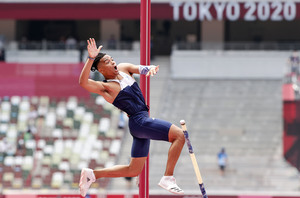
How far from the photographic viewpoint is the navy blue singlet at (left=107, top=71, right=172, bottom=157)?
728 cm

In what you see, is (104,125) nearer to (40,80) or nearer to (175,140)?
(40,80)

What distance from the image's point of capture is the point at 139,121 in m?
7.33

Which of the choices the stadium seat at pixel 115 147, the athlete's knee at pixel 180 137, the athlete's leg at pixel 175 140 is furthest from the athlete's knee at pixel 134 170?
the stadium seat at pixel 115 147

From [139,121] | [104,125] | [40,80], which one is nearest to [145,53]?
[139,121]

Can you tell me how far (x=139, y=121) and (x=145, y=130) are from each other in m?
0.10

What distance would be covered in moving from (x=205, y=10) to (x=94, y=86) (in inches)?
797

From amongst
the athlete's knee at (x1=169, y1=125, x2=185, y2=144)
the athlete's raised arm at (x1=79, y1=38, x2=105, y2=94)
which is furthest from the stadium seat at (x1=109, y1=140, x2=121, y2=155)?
the athlete's raised arm at (x1=79, y1=38, x2=105, y2=94)

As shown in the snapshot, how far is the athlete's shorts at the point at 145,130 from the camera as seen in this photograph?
286 inches

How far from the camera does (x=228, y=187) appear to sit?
2030 centimetres

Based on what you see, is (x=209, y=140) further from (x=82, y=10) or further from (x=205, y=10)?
(x=82, y=10)

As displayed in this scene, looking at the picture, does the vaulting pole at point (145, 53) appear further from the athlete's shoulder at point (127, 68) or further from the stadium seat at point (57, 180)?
the stadium seat at point (57, 180)

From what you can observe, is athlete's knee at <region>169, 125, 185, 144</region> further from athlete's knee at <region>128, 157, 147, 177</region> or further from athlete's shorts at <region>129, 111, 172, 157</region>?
athlete's knee at <region>128, 157, 147, 177</region>

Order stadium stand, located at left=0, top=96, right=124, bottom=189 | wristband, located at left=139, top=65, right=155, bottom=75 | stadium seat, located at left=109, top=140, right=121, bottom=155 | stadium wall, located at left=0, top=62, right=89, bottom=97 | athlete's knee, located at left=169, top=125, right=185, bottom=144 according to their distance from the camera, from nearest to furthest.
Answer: athlete's knee, located at left=169, top=125, right=185, bottom=144, wristband, located at left=139, top=65, right=155, bottom=75, stadium stand, located at left=0, top=96, right=124, bottom=189, stadium seat, located at left=109, top=140, right=121, bottom=155, stadium wall, located at left=0, top=62, right=89, bottom=97

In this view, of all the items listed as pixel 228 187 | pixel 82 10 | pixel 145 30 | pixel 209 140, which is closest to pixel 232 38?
pixel 82 10
